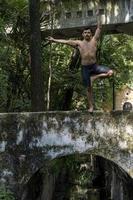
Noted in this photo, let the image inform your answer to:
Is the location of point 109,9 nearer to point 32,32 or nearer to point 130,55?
point 32,32

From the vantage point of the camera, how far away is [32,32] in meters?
9.69

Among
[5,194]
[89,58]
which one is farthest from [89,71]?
[5,194]

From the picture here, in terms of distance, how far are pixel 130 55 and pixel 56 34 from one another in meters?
4.62

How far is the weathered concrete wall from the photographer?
1145cm

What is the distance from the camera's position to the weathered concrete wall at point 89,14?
37.6 feet

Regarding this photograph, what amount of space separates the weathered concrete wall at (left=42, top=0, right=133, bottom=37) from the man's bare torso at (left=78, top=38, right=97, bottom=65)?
3.26m

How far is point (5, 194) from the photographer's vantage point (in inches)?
327

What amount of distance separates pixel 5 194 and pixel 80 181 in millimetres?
9884

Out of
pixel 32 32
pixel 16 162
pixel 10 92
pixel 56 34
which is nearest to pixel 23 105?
pixel 10 92

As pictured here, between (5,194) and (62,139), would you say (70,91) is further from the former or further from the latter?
(5,194)

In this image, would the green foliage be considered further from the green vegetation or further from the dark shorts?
the green vegetation

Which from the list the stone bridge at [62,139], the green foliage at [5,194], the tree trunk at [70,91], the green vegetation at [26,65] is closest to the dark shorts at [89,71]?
the stone bridge at [62,139]

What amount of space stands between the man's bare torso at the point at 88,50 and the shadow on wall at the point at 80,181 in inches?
116

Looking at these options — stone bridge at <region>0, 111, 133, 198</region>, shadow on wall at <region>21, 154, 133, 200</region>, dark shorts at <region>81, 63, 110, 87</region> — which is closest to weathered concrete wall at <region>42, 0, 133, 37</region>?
shadow on wall at <region>21, 154, 133, 200</region>
